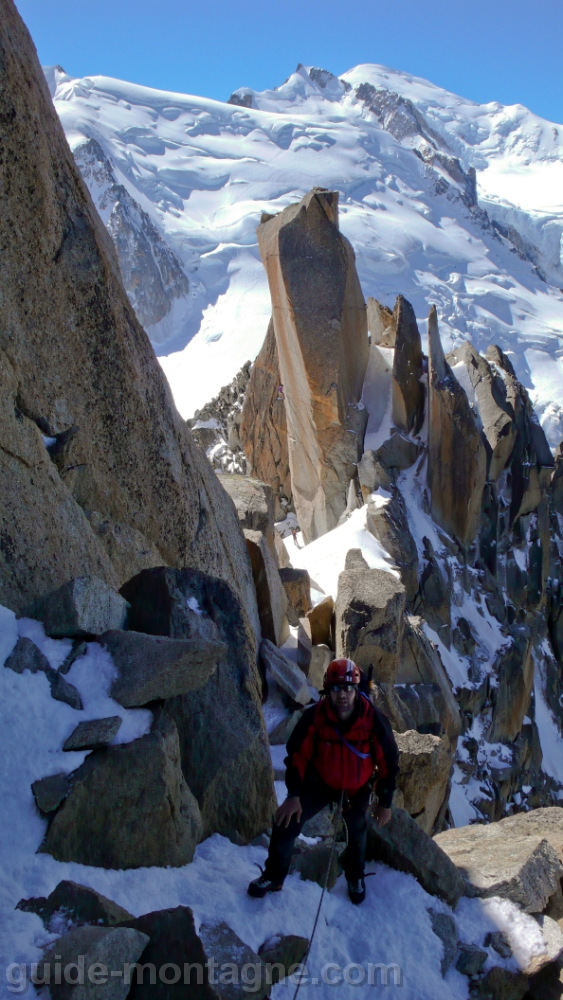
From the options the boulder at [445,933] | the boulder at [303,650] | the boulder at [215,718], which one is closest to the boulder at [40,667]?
the boulder at [215,718]

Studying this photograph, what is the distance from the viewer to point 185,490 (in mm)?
7469

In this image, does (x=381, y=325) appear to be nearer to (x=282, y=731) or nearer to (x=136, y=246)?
(x=282, y=731)

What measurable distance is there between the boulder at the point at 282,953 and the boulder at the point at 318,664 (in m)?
5.84

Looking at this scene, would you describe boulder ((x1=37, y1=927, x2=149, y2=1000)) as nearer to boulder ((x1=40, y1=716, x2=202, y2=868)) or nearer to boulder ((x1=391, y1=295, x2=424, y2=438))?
boulder ((x1=40, y1=716, x2=202, y2=868))

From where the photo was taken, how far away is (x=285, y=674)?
8.05m

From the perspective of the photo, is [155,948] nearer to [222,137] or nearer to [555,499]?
A: [555,499]

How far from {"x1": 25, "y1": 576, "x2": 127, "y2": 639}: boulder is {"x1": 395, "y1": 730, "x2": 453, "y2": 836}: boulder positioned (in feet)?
13.3

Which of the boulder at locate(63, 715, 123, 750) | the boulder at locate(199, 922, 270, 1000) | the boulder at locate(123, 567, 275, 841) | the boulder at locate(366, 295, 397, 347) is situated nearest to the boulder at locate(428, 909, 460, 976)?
the boulder at locate(123, 567, 275, 841)

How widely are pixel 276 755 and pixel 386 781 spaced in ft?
9.49

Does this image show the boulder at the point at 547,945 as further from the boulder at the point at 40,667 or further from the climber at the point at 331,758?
the boulder at the point at 40,667

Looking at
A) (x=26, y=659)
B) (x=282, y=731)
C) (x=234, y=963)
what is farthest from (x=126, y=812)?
(x=282, y=731)

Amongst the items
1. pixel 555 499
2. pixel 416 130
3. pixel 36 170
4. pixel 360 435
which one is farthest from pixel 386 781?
pixel 416 130

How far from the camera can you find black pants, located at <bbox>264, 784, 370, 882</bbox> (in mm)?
3986

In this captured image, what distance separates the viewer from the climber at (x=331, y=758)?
3963mm
